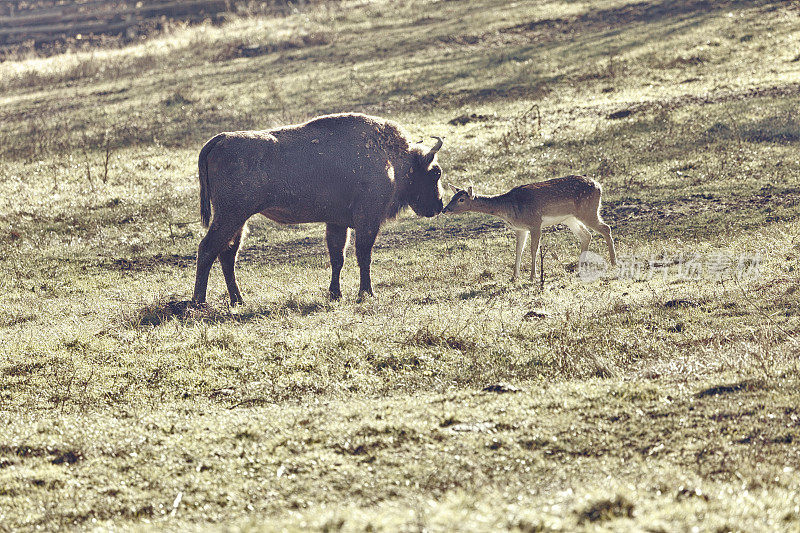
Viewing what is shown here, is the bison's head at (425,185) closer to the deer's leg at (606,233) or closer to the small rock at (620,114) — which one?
the deer's leg at (606,233)

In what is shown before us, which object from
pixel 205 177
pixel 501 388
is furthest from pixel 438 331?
pixel 205 177

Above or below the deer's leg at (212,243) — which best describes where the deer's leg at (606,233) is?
below

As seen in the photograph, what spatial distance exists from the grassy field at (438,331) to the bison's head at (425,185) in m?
0.99

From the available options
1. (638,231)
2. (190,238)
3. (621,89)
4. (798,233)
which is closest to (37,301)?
(190,238)

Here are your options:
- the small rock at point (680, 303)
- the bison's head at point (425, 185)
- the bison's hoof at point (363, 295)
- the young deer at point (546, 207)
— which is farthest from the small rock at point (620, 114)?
the small rock at point (680, 303)

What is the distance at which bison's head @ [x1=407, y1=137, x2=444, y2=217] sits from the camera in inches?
520

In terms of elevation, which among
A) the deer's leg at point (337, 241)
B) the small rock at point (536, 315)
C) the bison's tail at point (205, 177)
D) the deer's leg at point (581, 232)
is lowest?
the deer's leg at point (581, 232)

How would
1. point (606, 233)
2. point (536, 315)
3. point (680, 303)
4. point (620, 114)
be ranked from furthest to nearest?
point (620, 114)
point (606, 233)
point (680, 303)
point (536, 315)

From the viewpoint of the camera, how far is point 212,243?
37.3 feet

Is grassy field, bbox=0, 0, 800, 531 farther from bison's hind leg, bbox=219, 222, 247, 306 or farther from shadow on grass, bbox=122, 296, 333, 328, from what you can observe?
bison's hind leg, bbox=219, 222, 247, 306

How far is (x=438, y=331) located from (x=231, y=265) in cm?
407

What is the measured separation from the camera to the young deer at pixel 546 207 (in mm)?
12898

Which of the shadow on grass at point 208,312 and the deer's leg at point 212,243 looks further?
the deer's leg at point 212,243

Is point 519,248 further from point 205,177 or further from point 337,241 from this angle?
point 205,177
